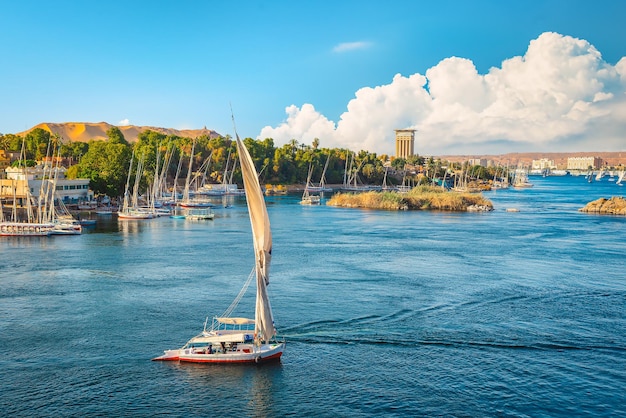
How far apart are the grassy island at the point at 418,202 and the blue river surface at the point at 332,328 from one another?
41.2 m

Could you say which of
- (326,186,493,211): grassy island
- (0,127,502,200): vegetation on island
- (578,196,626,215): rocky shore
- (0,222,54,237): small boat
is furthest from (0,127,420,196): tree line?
(578,196,626,215): rocky shore

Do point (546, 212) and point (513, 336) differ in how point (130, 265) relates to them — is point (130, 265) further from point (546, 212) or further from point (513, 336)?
point (546, 212)

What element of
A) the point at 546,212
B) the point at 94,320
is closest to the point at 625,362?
the point at 94,320

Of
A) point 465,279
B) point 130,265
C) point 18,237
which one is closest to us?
point 465,279

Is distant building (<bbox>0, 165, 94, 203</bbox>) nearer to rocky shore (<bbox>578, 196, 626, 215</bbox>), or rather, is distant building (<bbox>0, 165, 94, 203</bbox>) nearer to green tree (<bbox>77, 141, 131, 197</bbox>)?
green tree (<bbox>77, 141, 131, 197</bbox>)

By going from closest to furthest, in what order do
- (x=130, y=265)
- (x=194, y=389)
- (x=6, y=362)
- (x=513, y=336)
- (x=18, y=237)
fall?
(x=194, y=389)
(x=6, y=362)
(x=513, y=336)
(x=130, y=265)
(x=18, y=237)

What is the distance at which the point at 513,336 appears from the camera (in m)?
27.6

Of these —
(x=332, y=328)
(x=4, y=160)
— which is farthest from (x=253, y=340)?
(x=4, y=160)

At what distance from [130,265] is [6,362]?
19846 millimetres

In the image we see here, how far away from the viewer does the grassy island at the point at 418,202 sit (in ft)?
314

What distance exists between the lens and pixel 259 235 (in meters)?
23.6

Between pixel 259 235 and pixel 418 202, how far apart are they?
77.7 meters

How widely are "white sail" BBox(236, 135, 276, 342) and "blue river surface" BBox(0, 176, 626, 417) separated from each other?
1581mm

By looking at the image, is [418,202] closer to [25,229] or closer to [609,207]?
[609,207]
